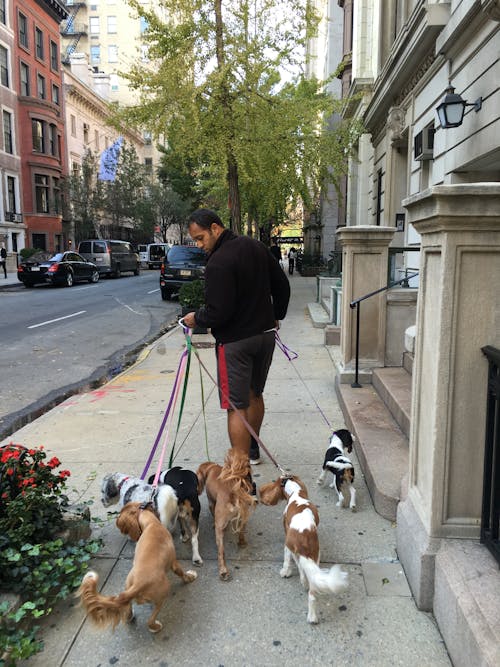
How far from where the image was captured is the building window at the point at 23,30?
3890cm

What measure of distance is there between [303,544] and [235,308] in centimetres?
176

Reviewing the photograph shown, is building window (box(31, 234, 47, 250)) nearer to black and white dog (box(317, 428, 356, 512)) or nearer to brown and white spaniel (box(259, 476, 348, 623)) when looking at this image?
black and white dog (box(317, 428, 356, 512))

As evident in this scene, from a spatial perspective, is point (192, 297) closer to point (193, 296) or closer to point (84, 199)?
point (193, 296)

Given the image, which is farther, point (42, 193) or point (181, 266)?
point (42, 193)

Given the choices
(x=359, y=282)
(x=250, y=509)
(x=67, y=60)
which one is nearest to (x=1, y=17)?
(x=67, y=60)

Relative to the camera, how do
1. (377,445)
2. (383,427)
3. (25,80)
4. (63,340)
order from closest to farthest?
1. (377,445)
2. (383,427)
3. (63,340)
4. (25,80)

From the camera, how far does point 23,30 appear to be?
3938 cm

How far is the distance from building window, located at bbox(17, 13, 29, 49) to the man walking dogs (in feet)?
143

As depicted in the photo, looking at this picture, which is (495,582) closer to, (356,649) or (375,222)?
(356,649)

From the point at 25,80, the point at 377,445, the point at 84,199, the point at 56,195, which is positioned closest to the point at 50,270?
the point at 84,199

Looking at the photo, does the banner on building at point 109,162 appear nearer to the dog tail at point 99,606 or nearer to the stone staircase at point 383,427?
the stone staircase at point 383,427

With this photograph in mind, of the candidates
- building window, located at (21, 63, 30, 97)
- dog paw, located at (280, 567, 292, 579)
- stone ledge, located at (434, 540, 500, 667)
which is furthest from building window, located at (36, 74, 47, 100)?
stone ledge, located at (434, 540, 500, 667)

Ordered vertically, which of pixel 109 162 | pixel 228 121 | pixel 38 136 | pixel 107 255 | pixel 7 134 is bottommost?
pixel 107 255

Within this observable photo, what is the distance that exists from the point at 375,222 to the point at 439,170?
696 cm
